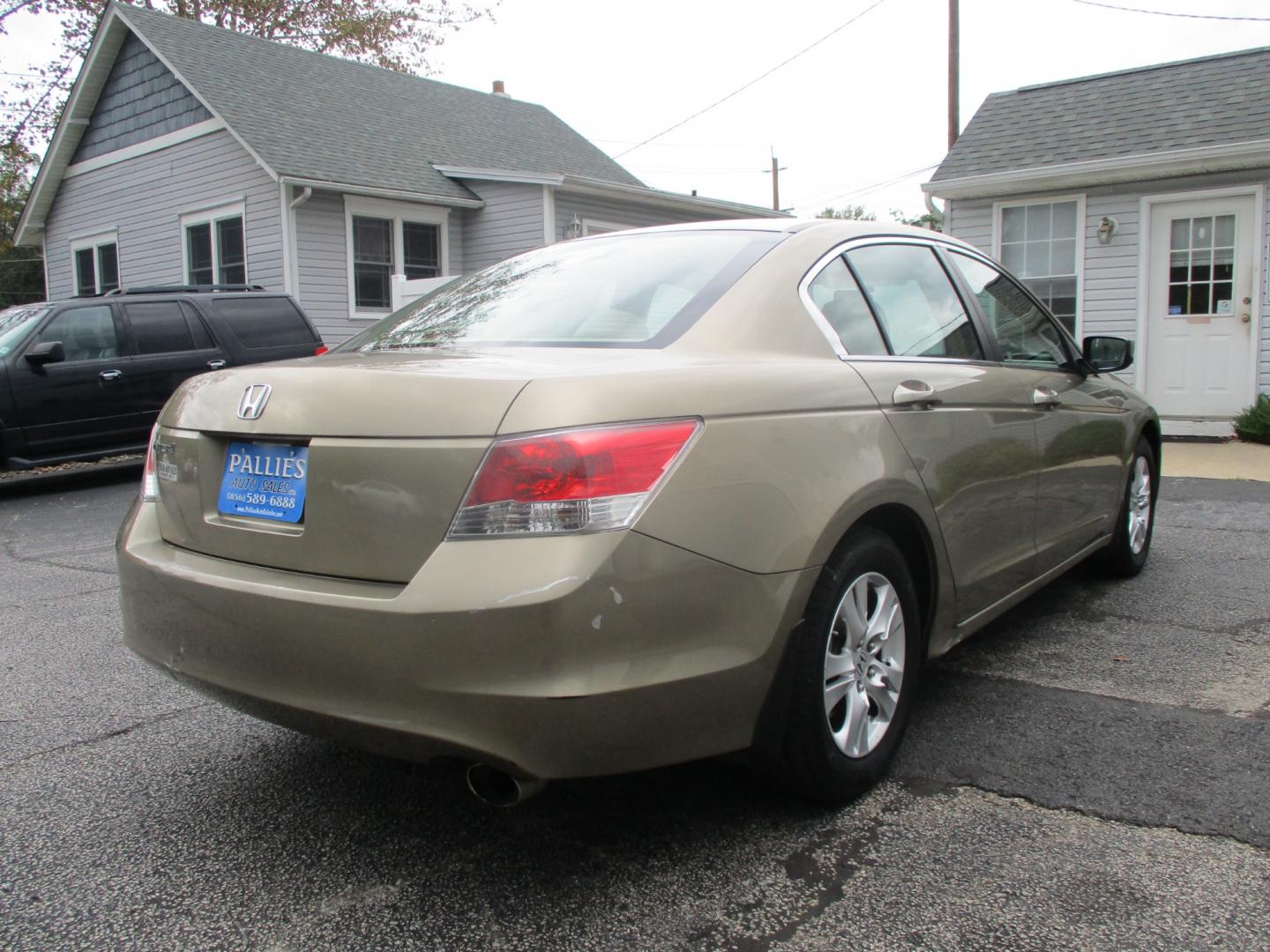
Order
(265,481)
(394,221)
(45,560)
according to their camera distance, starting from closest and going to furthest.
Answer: (265,481) → (45,560) → (394,221)

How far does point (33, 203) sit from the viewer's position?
1936cm

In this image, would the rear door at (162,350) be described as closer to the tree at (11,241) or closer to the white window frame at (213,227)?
the white window frame at (213,227)

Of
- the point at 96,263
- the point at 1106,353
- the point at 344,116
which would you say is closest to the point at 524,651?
the point at 1106,353

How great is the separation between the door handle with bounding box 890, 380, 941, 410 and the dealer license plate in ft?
5.17

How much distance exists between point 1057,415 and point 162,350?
843 cm

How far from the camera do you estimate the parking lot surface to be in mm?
2221

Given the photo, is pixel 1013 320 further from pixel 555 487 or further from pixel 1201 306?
pixel 1201 306

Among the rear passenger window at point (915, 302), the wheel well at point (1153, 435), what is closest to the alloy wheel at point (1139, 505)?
the wheel well at point (1153, 435)

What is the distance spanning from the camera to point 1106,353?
15.1 ft

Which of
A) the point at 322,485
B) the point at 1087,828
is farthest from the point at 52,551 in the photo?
the point at 1087,828

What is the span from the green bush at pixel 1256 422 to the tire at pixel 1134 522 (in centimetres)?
611

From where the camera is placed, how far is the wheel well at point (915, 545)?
2842 millimetres

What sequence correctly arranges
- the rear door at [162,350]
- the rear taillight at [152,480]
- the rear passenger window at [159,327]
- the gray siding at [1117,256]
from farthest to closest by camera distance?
the gray siding at [1117,256]
the rear passenger window at [159,327]
the rear door at [162,350]
the rear taillight at [152,480]

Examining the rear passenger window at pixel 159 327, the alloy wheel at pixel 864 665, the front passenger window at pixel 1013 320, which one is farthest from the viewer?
the rear passenger window at pixel 159 327
